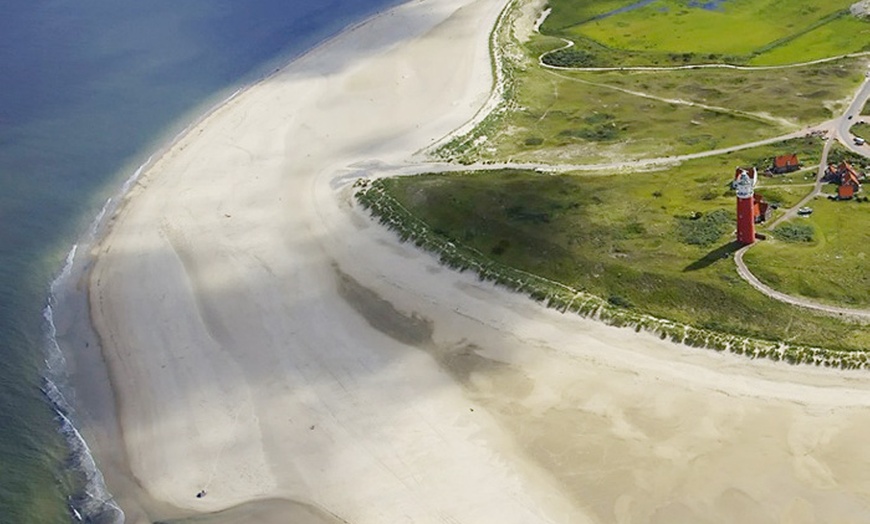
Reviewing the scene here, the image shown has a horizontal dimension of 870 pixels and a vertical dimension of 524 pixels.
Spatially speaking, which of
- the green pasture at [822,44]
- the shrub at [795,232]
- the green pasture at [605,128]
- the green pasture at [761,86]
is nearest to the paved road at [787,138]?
the green pasture at [605,128]

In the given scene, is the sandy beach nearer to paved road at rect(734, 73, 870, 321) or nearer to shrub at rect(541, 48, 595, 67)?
paved road at rect(734, 73, 870, 321)

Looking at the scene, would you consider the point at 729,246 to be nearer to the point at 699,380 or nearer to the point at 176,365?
the point at 699,380

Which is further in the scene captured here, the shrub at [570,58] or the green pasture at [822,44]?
the shrub at [570,58]

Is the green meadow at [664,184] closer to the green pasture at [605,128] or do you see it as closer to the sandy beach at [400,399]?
the green pasture at [605,128]

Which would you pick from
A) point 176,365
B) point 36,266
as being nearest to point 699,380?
point 176,365

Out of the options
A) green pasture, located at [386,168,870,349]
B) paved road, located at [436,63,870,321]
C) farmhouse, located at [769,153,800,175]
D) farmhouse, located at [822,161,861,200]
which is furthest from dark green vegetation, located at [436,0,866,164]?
farmhouse, located at [822,161,861,200]
